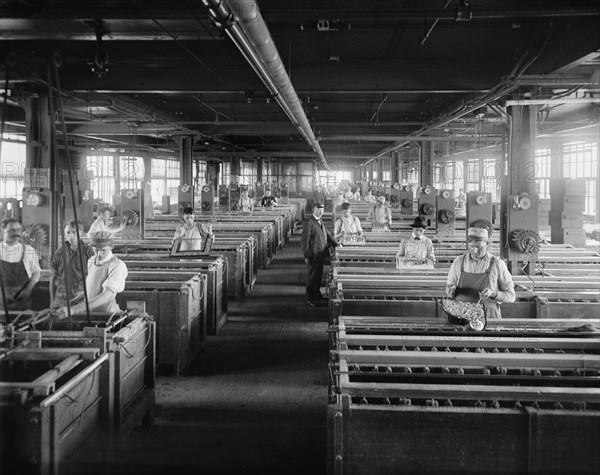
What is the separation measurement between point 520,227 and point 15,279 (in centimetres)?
699

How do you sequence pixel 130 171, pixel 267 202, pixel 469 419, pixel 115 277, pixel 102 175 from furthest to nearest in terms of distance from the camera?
1. pixel 267 202
2. pixel 130 171
3. pixel 102 175
4. pixel 115 277
5. pixel 469 419

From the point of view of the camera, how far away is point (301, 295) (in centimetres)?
1291

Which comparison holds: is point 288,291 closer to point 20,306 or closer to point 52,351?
point 20,306

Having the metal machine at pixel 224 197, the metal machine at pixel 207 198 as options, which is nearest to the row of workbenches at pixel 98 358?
the metal machine at pixel 207 198

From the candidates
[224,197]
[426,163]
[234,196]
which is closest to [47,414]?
[426,163]

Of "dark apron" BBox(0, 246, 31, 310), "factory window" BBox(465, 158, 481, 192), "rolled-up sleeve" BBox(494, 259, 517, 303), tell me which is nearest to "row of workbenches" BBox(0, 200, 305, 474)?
"dark apron" BBox(0, 246, 31, 310)

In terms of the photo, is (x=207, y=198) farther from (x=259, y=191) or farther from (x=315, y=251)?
(x=259, y=191)

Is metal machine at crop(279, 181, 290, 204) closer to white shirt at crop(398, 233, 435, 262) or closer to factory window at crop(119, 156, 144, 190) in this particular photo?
factory window at crop(119, 156, 144, 190)

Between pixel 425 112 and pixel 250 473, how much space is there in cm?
1245

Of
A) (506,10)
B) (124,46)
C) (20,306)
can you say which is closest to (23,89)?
(124,46)

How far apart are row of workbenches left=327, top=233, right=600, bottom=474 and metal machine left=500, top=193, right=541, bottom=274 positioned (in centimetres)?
347

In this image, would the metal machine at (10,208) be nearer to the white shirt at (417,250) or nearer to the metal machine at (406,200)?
the white shirt at (417,250)

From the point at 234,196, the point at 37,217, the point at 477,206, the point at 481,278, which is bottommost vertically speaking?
the point at 481,278

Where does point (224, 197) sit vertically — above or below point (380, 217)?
above
